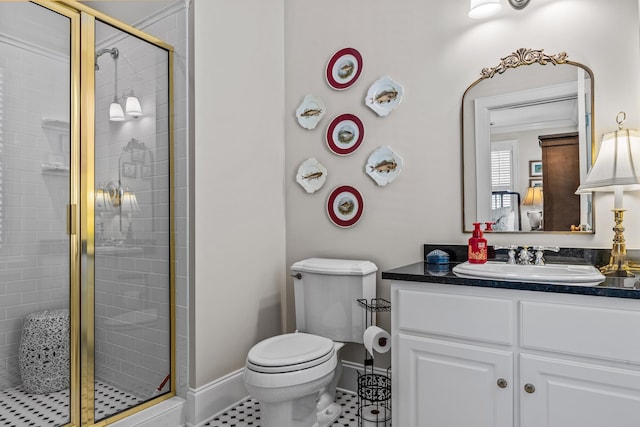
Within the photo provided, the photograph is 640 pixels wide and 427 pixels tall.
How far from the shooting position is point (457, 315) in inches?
64.4

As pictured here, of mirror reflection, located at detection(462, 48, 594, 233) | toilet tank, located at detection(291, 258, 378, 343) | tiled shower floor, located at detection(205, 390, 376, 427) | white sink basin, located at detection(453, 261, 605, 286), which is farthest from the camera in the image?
toilet tank, located at detection(291, 258, 378, 343)

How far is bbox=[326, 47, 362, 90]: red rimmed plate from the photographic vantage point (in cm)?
249

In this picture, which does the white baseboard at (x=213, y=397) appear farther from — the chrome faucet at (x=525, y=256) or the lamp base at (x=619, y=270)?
the lamp base at (x=619, y=270)

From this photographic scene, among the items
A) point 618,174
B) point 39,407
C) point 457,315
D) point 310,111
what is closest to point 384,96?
point 310,111

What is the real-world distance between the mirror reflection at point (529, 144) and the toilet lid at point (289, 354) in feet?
3.21

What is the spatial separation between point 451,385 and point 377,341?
0.40 m

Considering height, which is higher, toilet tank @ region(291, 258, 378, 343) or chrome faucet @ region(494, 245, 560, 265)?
chrome faucet @ region(494, 245, 560, 265)

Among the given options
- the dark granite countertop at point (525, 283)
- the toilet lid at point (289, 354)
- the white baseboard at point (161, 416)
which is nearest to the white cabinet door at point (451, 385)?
the dark granite countertop at point (525, 283)

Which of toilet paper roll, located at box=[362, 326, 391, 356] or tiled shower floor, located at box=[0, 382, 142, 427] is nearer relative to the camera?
tiled shower floor, located at box=[0, 382, 142, 427]

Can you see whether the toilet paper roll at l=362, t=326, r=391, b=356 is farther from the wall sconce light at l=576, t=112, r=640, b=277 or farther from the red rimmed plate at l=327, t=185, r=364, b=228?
the wall sconce light at l=576, t=112, r=640, b=277

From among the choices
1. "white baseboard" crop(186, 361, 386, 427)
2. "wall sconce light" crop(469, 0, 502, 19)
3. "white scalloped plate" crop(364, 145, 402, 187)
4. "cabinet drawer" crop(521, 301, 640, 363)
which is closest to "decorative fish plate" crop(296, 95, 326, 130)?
"white scalloped plate" crop(364, 145, 402, 187)

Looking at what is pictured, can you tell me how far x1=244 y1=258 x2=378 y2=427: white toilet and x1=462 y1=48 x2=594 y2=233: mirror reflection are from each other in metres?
0.72

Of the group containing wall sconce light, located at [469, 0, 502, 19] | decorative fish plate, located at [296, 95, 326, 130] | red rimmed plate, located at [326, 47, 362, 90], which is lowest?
decorative fish plate, located at [296, 95, 326, 130]

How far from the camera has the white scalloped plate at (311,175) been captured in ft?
8.61
